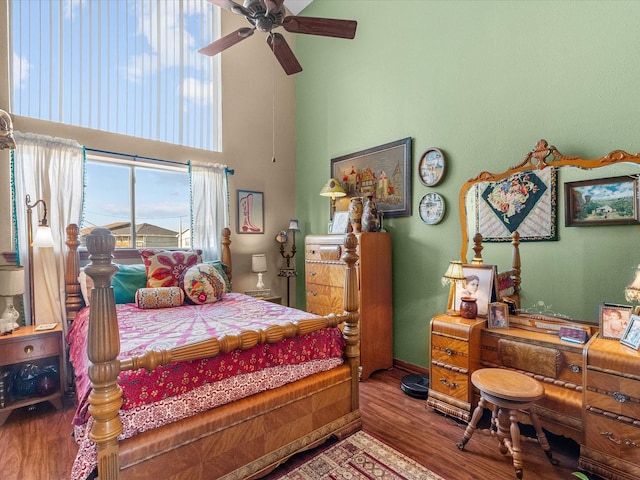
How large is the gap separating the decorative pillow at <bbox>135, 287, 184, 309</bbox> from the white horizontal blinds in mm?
1796

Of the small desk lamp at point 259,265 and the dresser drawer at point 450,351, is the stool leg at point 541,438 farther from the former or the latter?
the small desk lamp at point 259,265

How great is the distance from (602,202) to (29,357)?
4.15 metres

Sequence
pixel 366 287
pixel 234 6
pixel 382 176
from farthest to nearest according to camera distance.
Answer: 1. pixel 382 176
2. pixel 366 287
3. pixel 234 6

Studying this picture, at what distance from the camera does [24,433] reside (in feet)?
7.08

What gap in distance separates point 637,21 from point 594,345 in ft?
6.56

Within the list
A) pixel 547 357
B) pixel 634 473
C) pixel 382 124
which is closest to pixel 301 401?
pixel 547 357

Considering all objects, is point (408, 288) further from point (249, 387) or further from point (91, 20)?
point (91, 20)

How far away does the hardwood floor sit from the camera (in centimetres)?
178

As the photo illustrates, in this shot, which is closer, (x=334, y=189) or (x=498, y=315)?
(x=498, y=315)

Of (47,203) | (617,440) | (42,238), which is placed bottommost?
(617,440)

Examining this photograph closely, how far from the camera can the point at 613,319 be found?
188 centimetres

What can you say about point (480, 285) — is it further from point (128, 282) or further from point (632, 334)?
point (128, 282)

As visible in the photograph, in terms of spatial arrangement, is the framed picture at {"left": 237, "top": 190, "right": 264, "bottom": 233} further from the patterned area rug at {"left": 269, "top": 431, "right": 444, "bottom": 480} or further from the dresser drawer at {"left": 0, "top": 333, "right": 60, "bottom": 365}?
the patterned area rug at {"left": 269, "top": 431, "right": 444, "bottom": 480}

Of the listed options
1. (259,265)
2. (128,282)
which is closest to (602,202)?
(259,265)
